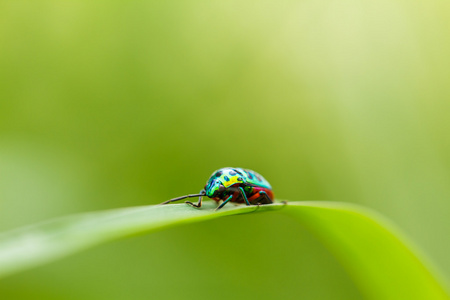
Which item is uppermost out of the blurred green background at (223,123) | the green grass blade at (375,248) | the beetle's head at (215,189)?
the blurred green background at (223,123)

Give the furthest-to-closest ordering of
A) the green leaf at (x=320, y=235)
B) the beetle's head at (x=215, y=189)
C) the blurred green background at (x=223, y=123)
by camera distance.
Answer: the blurred green background at (x=223, y=123) → the beetle's head at (x=215, y=189) → the green leaf at (x=320, y=235)

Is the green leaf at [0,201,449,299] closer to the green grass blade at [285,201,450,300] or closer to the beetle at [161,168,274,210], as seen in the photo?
the green grass blade at [285,201,450,300]

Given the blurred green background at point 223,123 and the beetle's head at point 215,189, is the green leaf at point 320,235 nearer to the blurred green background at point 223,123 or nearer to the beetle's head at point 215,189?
the beetle's head at point 215,189

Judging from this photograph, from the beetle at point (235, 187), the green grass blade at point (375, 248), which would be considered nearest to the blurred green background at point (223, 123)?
the beetle at point (235, 187)

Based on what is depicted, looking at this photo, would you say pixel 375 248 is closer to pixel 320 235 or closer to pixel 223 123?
pixel 320 235

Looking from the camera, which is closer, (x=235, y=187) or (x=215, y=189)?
(x=215, y=189)

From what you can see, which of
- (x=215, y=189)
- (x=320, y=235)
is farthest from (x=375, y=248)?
(x=215, y=189)

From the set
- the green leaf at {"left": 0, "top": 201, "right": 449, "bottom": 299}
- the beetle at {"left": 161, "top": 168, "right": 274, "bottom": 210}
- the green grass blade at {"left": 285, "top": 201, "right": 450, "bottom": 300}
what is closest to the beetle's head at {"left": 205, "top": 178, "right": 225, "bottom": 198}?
the beetle at {"left": 161, "top": 168, "right": 274, "bottom": 210}
